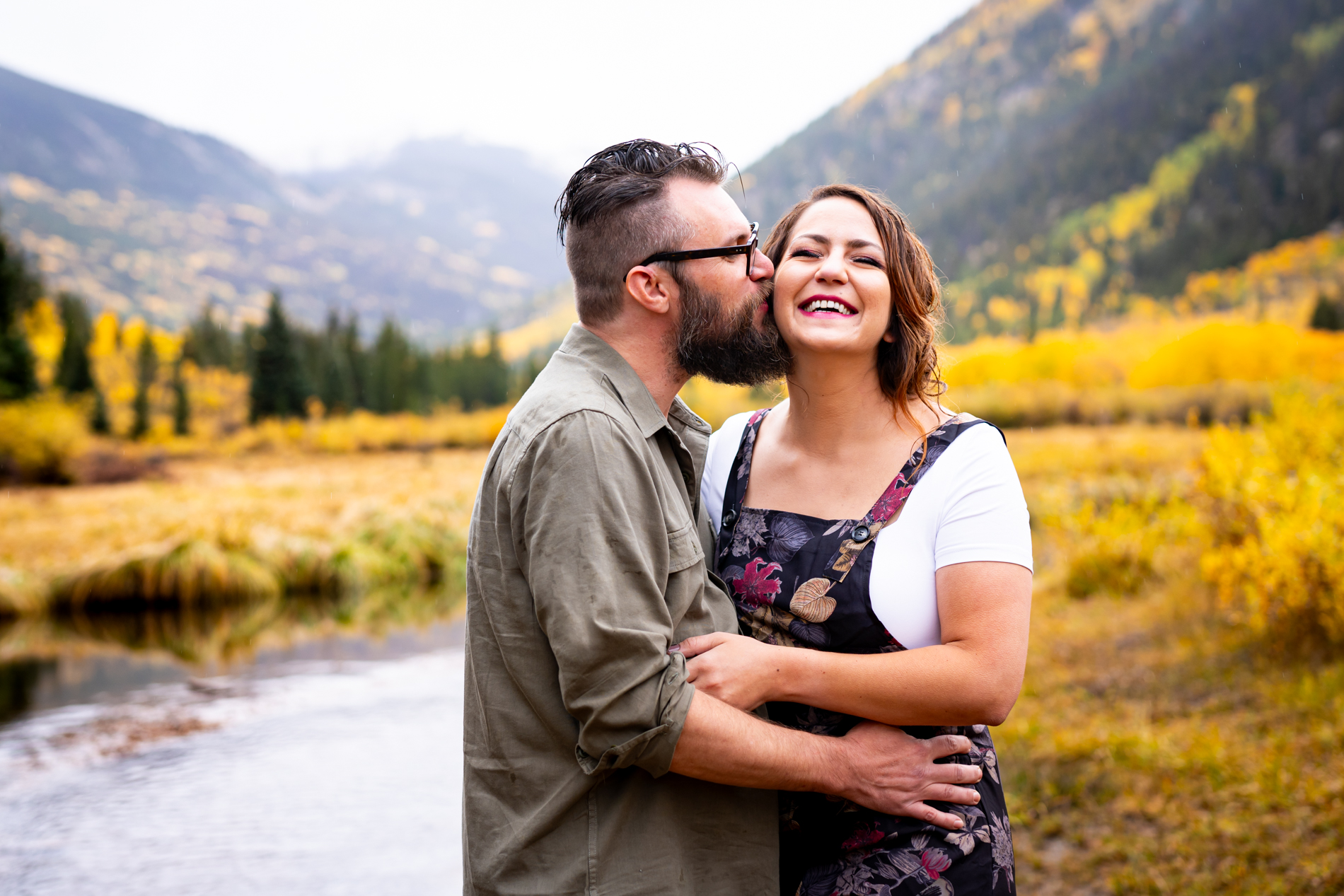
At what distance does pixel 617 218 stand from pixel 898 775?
1.13 m

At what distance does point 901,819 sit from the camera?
5.06 feet

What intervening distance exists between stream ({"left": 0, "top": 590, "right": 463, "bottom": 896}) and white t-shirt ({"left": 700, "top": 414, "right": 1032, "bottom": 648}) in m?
4.19

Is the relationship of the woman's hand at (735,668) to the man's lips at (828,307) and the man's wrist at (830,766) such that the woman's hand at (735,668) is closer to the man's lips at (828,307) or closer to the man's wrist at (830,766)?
the man's wrist at (830,766)

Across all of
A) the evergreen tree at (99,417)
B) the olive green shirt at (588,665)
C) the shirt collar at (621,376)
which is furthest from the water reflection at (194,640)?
the evergreen tree at (99,417)

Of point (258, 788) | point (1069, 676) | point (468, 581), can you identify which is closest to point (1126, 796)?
point (1069, 676)

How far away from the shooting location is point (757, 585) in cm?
170

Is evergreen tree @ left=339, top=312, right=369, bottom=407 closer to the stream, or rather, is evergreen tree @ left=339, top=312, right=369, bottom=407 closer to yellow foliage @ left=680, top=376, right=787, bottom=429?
yellow foliage @ left=680, top=376, right=787, bottom=429

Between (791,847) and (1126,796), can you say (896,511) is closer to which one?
(791,847)

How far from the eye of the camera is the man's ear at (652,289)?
1583mm

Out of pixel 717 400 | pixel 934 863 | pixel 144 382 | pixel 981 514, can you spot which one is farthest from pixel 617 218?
pixel 144 382

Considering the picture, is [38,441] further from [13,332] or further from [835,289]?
[835,289]

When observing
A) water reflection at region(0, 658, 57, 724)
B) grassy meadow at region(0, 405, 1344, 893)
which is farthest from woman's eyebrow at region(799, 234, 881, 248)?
water reflection at region(0, 658, 57, 724)

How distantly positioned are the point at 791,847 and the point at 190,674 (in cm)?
891

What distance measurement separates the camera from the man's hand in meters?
1.51
